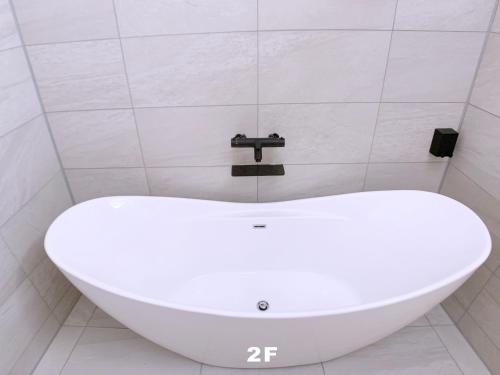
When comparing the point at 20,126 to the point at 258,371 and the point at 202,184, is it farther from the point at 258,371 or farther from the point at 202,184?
the point at 258,371

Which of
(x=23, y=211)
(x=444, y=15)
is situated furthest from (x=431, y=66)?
(x=23, y=211)

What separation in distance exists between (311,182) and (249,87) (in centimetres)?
58

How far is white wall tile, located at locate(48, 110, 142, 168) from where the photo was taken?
1.44 meters

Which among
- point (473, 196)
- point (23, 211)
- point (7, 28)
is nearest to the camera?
point (7, 28)

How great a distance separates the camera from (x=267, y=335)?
3.23ft

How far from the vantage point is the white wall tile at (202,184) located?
1.56 metres

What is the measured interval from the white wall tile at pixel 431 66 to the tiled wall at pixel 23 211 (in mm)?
1574

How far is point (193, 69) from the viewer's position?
1344mm

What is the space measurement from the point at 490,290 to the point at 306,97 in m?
1.18

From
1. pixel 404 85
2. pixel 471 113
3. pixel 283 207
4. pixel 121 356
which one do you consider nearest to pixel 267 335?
pixel 283 207

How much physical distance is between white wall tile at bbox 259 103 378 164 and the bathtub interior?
0.22 meters

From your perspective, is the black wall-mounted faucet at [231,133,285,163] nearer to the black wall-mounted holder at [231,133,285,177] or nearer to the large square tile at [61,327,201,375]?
the black wall-mounted holder at [231,133,285,177]

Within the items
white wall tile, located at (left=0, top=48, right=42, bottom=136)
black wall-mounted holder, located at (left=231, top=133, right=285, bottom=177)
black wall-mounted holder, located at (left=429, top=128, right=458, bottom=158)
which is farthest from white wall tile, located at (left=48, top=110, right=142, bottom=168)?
black wall-mounted holder, located at (left=429, top=128, right=458, bottom=158)

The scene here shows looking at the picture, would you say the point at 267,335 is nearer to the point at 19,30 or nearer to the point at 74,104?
the point at 74,104
